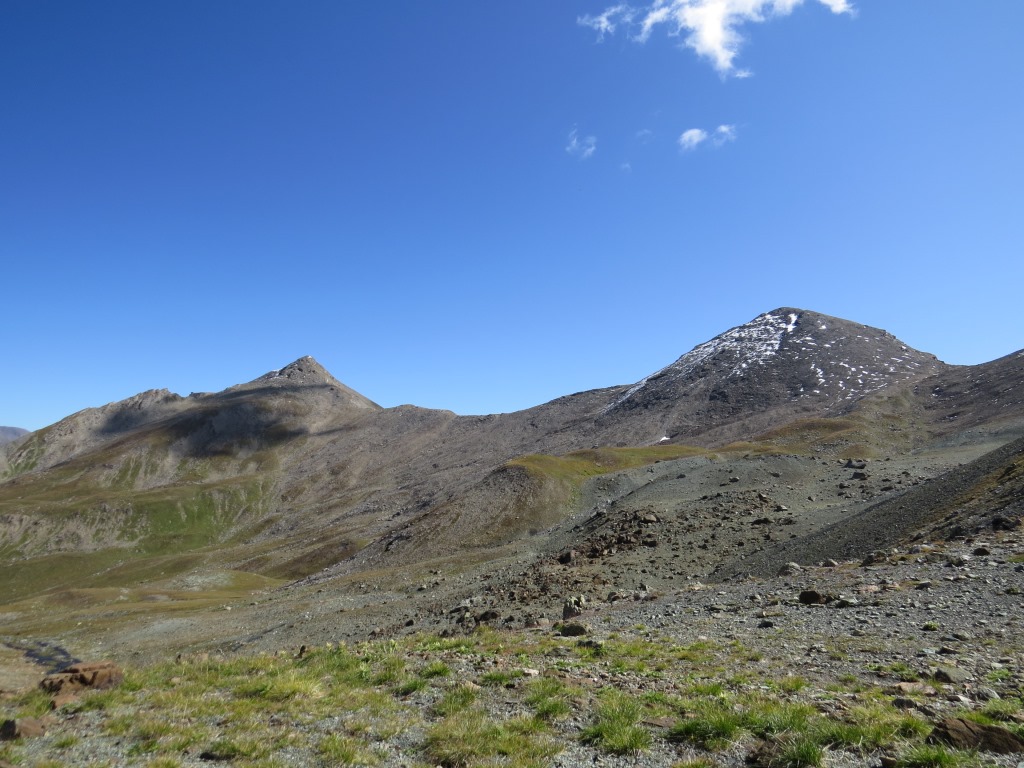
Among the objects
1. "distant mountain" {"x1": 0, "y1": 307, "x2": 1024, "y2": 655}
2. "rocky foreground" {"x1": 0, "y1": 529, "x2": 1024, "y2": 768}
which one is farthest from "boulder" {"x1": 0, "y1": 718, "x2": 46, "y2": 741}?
"distant mountain" {"x1": 0, "y1": 307, "x2": 1024, "y2": 655}

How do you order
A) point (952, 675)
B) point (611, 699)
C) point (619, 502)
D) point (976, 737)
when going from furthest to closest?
point (619, 502) < point (952, 675) < point (611, 699) < point (976, 737)

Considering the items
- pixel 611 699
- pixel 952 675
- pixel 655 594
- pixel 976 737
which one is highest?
pixel 976 737

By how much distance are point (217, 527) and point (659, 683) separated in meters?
195

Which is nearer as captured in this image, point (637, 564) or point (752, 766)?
point (752, 766)

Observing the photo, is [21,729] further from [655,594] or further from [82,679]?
[655,594]

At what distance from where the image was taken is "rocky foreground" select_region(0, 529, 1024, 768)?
939 centimetres

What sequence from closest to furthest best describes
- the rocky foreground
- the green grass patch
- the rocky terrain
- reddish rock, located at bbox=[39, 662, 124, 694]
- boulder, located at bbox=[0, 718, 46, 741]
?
the rocky foreground
the green grass patch
boulder, located at bbox=[0, 718, 46, 741]
the rocky terrain
reddish rock, located at bbox=[39, 662, 124, 694]

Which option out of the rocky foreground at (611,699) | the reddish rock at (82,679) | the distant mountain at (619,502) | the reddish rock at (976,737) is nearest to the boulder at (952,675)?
the rocky foreground at (611,699)

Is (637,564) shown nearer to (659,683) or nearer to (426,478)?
(659,683)

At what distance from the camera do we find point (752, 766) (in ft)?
29.1

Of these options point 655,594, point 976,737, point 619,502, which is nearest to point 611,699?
point 976,737

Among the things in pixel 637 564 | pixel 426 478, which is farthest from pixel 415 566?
pixel 426 478

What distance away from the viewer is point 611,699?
11.9m

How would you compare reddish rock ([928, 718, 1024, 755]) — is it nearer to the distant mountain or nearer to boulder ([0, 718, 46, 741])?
boulder ([0, 718, 46, 741])
